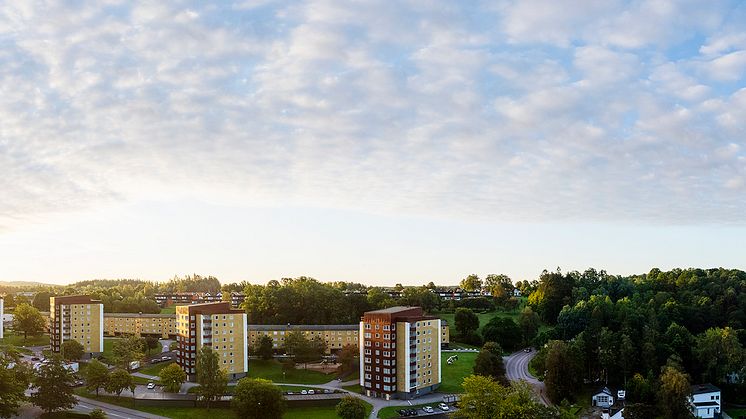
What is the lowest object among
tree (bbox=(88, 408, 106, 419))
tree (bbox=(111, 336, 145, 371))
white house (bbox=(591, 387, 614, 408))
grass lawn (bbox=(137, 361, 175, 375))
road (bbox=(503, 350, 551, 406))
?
white house (bbox=(591, 387, 614, 408))

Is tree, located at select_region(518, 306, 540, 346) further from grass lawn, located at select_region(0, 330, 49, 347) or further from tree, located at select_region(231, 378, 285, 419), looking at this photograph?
grass lawn, located at select_region(0, 330, 49, 347)

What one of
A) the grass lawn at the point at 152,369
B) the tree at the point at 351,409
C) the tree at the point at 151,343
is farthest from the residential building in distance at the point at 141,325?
the tree at the point at 351,409

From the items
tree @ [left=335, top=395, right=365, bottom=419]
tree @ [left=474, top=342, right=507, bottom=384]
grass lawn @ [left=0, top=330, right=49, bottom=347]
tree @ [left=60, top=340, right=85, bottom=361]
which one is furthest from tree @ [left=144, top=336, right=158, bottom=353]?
tree @ [left=474, top=342, right=507, bottom=384]

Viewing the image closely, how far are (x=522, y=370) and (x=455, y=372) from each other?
10.3 meters

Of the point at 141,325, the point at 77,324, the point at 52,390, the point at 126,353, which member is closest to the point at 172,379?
the point at 126,353

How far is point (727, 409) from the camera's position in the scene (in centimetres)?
7669

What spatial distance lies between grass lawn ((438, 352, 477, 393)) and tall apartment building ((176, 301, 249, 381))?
26.4m

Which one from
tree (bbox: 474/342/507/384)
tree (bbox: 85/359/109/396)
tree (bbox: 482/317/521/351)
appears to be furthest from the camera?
tree (bbox: 482/317/521/351)

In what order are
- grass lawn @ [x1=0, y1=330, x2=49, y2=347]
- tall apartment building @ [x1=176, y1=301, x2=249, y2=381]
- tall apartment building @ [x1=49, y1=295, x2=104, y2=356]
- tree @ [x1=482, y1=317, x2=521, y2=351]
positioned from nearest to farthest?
tall apartment building @ [x1=176, y1=301, x2=249, y2=381] < tall apartment building @ [x1=49, y1=295, x2=104, y2=356] < tree @ [x1=482, y1=317, x2=521, y2=351] < grass lawn @ [x1=0, y1=330, x2=49, y2=347]

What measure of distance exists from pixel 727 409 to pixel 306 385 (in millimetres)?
50266

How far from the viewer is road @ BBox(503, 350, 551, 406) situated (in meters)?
80.1

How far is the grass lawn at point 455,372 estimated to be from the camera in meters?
81.6

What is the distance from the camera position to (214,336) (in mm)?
84688

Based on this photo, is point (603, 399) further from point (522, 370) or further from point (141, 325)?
point (141, 325)
